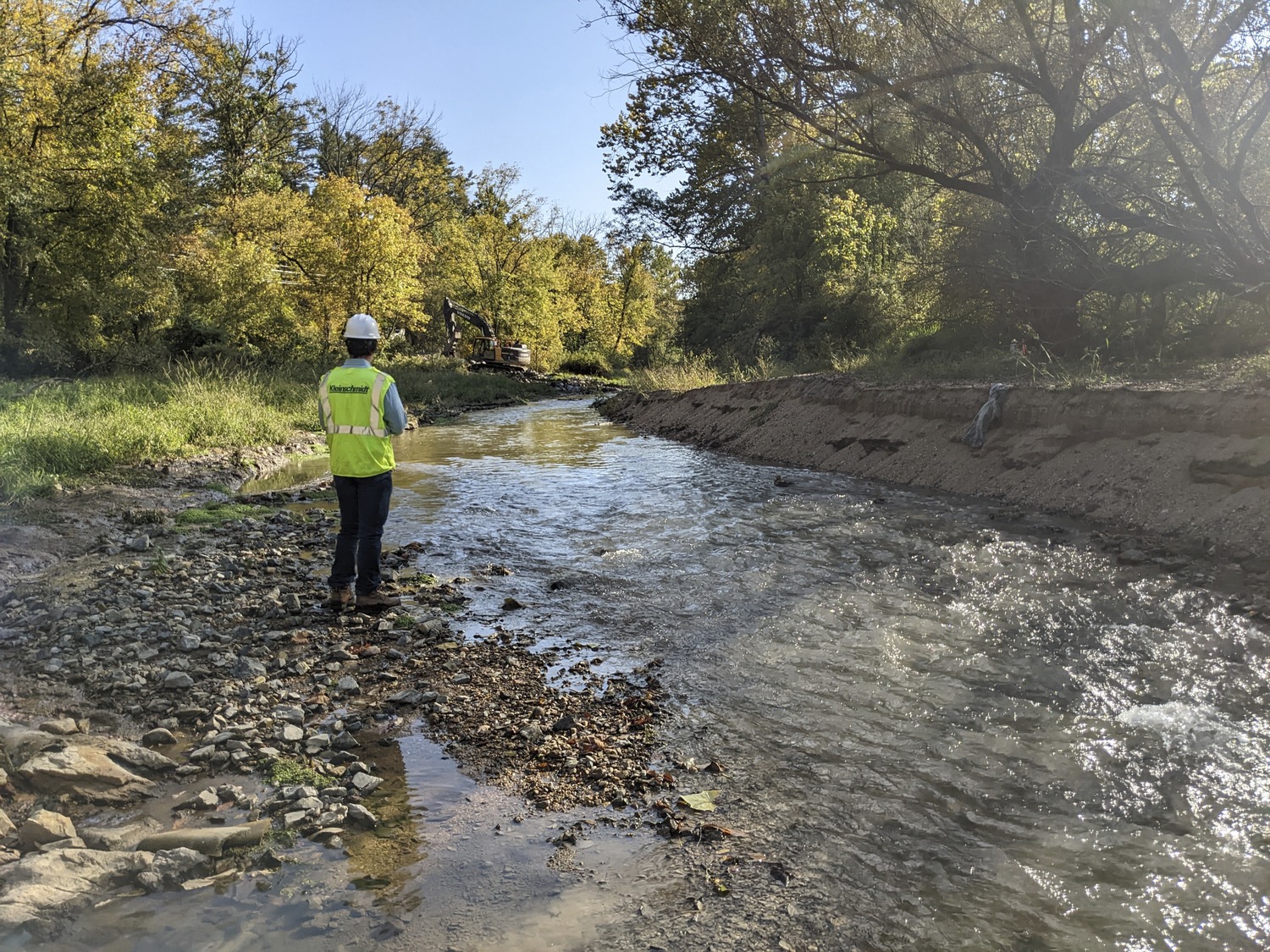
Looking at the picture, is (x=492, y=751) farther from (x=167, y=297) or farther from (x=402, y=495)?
(x=167, y=297)

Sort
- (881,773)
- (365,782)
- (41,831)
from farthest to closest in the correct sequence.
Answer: (881,773) < (365,782) < (41,831)

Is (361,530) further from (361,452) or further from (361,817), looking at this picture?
(361,817)

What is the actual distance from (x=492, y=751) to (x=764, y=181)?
A: 26.1 m

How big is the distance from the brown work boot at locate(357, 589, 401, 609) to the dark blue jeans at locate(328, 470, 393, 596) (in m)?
0.06

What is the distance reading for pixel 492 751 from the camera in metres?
4.39

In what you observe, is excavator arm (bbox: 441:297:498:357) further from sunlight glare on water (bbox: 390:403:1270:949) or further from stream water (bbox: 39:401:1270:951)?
stream water (bbox: 39:401:1270:951)

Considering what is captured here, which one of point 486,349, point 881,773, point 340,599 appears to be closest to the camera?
point 881,773

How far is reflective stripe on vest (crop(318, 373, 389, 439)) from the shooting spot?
22.9 ft

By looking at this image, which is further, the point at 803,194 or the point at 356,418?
the point at 803,194

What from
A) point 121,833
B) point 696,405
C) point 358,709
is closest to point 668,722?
point 358,709

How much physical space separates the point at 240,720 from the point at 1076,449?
33.3 ft

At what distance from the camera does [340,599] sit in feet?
22.2

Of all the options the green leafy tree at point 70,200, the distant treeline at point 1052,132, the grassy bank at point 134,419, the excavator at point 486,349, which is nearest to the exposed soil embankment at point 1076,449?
the distant treeline at point 1052,132

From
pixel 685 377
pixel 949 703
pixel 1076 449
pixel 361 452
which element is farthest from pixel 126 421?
pixel 685 377
